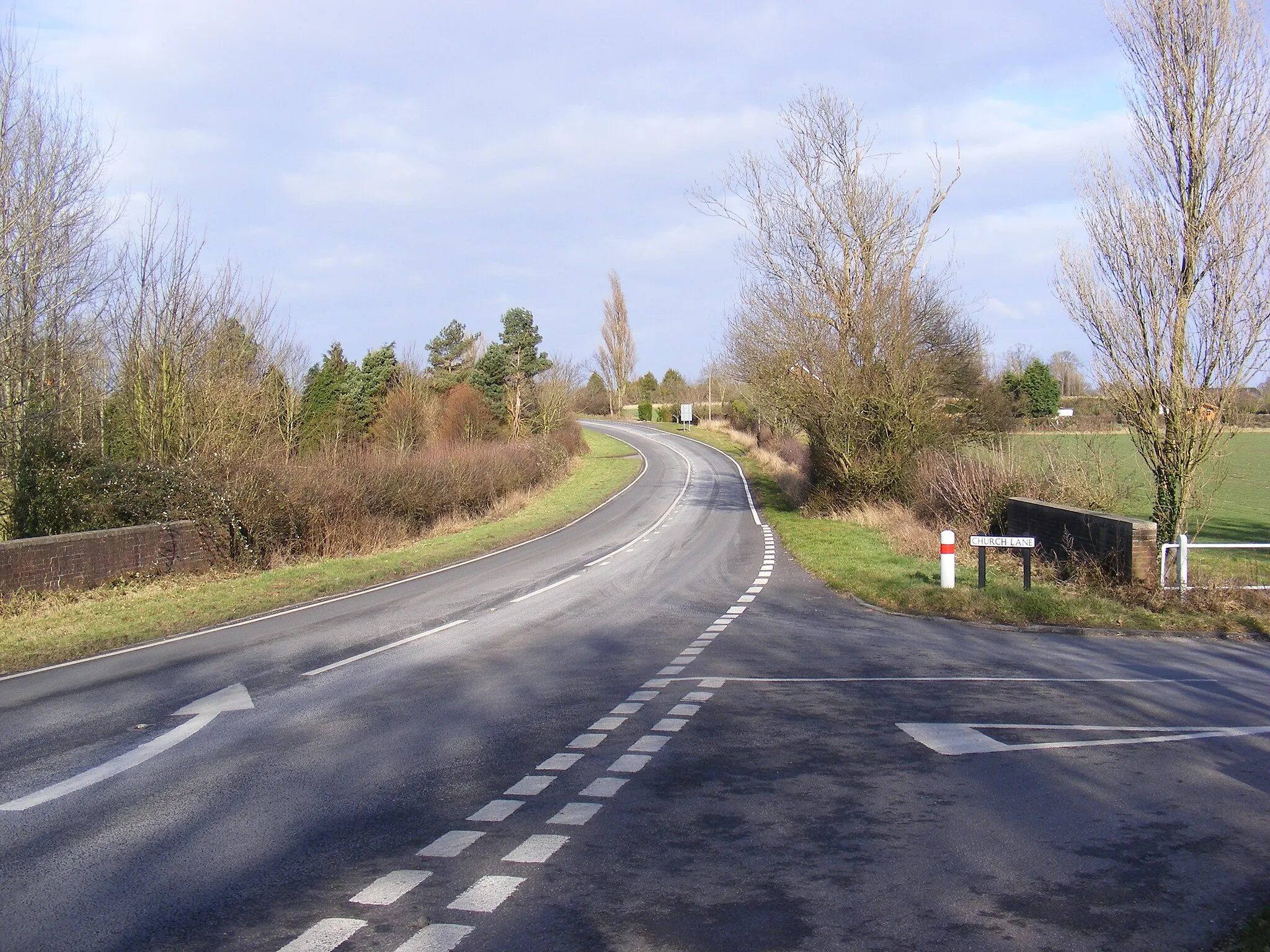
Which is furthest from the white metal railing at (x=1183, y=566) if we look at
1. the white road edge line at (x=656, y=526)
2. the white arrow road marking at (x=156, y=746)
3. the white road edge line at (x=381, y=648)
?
the white arrow road marking at (x=156, y=746)

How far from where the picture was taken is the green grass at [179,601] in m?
13.2

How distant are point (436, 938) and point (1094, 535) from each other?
15170mm

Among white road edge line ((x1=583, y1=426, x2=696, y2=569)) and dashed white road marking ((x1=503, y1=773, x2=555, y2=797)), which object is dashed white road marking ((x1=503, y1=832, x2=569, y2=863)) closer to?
dashed white road marking ((x1=503, y1=773, x2=555, y2=797))

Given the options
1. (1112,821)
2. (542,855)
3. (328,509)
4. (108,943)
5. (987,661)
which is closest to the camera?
(108,943)

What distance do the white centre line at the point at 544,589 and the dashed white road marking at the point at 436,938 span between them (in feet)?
41.7

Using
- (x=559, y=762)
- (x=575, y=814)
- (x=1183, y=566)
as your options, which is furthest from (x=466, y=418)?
(x=575, y=814)

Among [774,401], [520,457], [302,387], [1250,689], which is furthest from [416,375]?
[1250,689]

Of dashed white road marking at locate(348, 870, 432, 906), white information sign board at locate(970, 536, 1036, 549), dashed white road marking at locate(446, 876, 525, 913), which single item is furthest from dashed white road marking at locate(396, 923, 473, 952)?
white information sign board at locate(970, 536, 1036, 549)

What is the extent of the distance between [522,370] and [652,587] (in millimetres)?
47605

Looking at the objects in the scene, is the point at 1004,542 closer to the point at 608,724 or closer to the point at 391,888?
the point at 608,724

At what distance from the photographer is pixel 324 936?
171 inches

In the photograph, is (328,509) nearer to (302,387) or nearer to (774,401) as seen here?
(774,401)

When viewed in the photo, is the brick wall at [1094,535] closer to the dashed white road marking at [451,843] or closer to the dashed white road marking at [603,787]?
the dashed white road marking at [603,787]

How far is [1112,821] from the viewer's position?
5.80 metres
